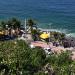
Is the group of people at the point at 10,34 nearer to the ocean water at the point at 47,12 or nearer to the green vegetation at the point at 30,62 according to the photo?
the ocean water at the point at 47,12

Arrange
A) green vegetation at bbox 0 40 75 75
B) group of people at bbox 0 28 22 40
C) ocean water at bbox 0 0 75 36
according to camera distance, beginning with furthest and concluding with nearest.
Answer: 1. ocean water at bbox 0 0 75 36
2. group of people at bbox 0 28 22 40
3. green vegetation at bbox 0 40 75 75

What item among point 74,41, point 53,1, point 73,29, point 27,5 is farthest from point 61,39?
point 53,1

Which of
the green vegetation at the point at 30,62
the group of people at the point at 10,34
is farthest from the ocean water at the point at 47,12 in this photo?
the green vegetation at the point at 30,62

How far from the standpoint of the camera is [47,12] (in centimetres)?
9781

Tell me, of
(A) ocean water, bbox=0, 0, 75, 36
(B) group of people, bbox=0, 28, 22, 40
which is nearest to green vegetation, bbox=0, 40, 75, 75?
(B) group of people, bbox=0, 28, 22, 40

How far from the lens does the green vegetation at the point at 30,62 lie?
98.5 feet

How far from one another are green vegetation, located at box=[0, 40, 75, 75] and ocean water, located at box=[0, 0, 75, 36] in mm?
33573

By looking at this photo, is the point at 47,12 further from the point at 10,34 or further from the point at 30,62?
the point at 30,62

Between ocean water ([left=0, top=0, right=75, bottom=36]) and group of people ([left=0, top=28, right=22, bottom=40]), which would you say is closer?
group of people ([left=0, top=28, right=22, bottom=40])

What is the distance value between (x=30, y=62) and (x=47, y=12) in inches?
2594

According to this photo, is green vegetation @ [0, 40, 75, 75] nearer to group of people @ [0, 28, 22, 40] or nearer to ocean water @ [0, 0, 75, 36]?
group of people @ [0, 28, 22, 40]

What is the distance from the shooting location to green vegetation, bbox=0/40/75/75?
30.0m

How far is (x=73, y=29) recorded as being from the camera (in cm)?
7450

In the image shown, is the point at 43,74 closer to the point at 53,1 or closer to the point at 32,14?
the point at 32,14
